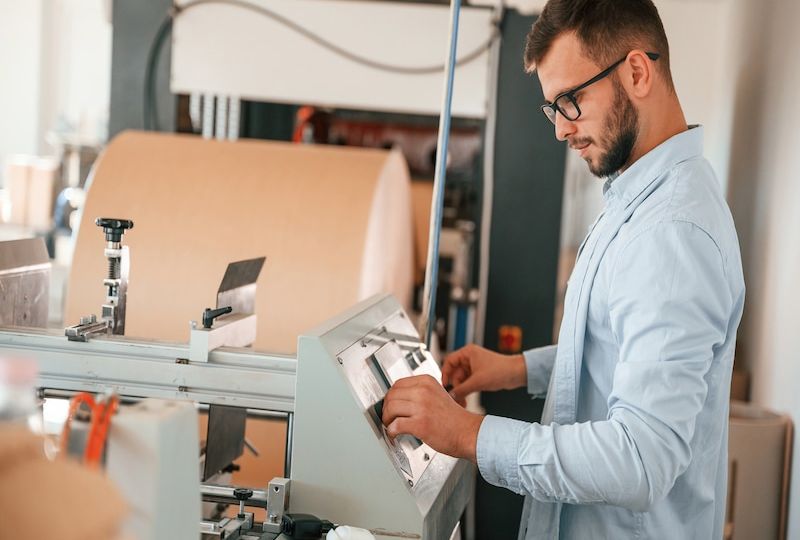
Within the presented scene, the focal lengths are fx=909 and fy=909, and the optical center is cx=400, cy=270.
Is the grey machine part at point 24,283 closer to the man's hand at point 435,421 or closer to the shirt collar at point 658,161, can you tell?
the man's hand at point 435,421

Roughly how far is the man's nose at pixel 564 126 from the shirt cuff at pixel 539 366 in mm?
474

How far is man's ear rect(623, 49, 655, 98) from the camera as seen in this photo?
1.22m

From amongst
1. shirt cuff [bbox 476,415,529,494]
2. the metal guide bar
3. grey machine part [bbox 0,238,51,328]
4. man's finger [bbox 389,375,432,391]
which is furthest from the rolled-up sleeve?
grey machine part [bbox 0,238,51,328]

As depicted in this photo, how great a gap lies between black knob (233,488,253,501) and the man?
0.21 metres

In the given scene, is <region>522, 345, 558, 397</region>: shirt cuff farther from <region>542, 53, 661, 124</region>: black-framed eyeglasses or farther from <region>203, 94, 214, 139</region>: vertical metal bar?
<region>203, 94, 214, 139</region>: vertical metal bar

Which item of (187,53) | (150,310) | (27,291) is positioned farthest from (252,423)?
(187,53)

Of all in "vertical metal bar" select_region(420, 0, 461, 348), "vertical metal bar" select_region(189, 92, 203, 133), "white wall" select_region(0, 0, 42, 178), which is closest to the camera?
"vertical metal bar" select_region(420, 0, 461, 348)

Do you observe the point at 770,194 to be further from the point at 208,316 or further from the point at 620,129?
the point at 208,316

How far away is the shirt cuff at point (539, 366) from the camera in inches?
64.2

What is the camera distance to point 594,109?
125 centimetres

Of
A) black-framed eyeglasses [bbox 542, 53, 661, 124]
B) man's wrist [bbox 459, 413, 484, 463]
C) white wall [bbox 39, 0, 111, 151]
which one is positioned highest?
white wall [bbox 39, 0, 111, 151]

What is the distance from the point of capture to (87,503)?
24.5 inches

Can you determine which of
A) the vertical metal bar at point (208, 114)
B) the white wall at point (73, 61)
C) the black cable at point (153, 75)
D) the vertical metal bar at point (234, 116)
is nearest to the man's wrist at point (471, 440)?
the black cable at point (153, 75)

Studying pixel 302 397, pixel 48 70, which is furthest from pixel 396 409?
pixel 48 70
